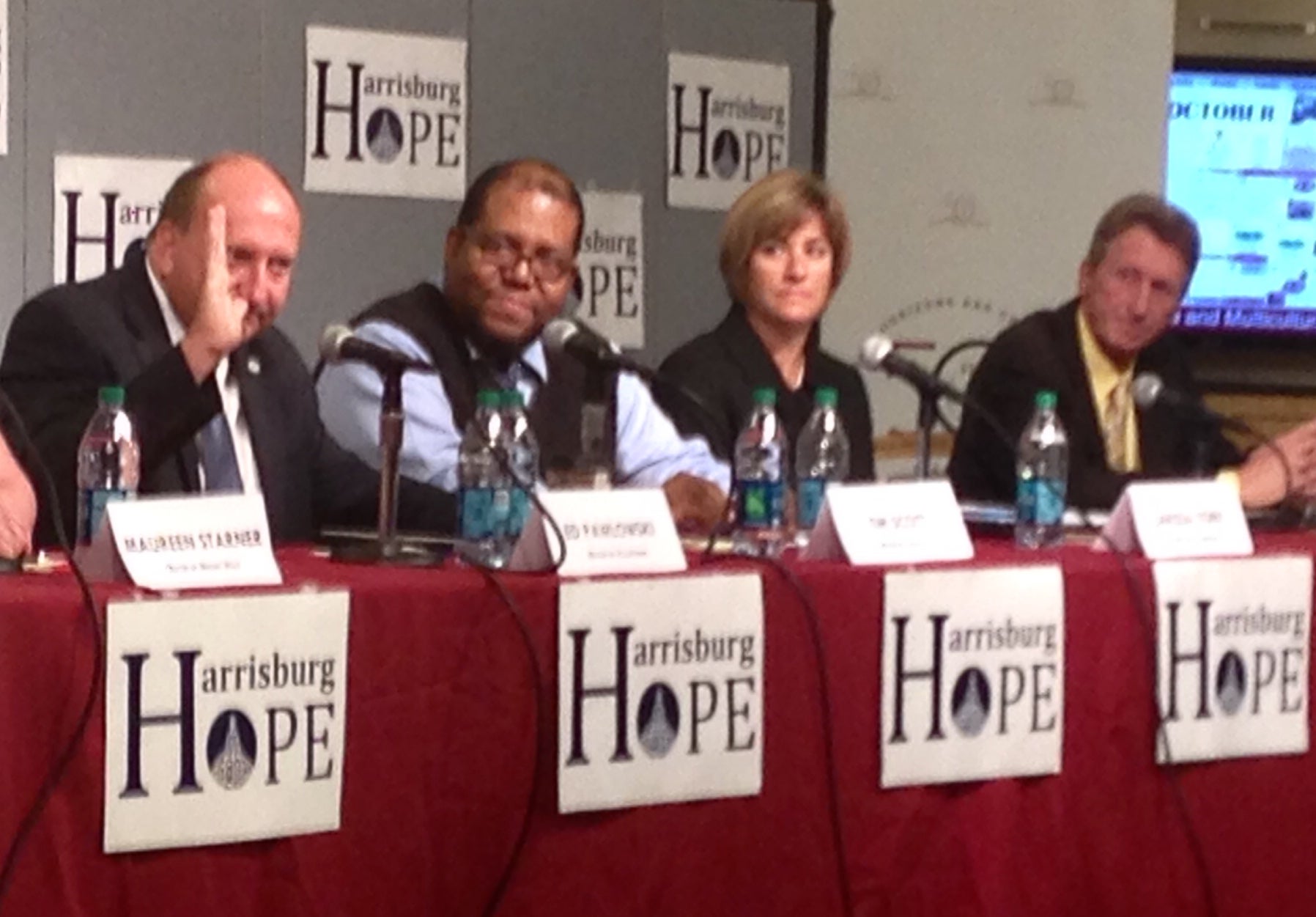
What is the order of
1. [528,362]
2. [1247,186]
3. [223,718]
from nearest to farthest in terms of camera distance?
[223,718] < [528,362] < [1247,186]

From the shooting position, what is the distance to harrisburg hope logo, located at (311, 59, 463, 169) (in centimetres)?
493

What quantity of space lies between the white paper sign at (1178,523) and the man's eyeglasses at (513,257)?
0.92 m

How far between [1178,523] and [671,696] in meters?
0.87

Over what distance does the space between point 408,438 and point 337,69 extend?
5.32 ft

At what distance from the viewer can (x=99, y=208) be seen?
4.62 meters

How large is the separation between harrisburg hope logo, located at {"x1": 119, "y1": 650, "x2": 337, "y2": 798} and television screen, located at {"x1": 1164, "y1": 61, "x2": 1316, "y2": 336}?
13.5ft

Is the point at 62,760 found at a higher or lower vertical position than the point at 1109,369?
lower

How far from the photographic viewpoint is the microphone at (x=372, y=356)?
2.69m

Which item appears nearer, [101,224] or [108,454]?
[108,454]

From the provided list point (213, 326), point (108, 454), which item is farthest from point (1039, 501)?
point (108, 454)

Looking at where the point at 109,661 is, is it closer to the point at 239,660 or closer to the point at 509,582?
the point at 239,660

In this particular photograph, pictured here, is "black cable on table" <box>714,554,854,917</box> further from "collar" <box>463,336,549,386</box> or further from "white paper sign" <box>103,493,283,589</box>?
"collar" <box>463,336,549,386</box>

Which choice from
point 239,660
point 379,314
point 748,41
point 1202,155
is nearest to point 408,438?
point 379,314

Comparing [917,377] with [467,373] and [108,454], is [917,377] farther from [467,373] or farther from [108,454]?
[108,454]
